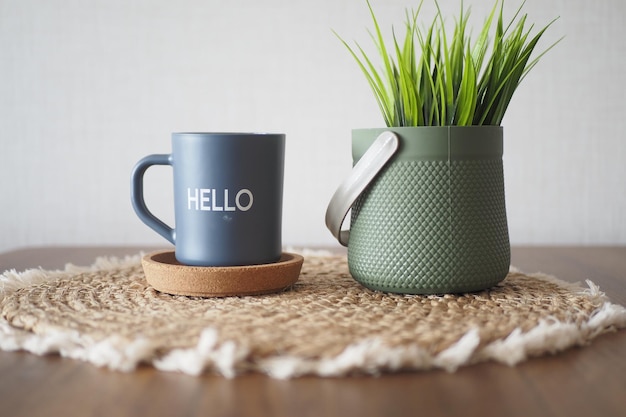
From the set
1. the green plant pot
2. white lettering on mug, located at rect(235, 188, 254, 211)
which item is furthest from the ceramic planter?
white lettering on mug, located at rect(235, 188, 254, 211)

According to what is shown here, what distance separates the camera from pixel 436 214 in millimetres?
522

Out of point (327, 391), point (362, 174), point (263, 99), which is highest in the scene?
point (263, 99)

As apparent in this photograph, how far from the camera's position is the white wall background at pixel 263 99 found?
1.09 metres

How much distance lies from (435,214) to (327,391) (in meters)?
0.22

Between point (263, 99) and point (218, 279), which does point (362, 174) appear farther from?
point (263, 99)

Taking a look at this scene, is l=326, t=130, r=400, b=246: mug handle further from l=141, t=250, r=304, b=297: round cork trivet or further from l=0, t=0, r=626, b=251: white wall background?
l=0, t=0, r=626, b=251: white wall background

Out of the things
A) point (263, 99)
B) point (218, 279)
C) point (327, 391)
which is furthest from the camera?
point (263, 99)

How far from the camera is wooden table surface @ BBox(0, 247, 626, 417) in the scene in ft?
1.05

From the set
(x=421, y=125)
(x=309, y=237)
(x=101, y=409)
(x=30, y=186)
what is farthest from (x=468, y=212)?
(x=30, y=186)

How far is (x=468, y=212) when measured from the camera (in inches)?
20.7

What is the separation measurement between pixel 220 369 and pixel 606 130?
93 centimetres

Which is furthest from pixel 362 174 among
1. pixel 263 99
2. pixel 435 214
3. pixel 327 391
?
pixel 263 99

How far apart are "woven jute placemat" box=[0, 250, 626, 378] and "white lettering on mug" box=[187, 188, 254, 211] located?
72 mm

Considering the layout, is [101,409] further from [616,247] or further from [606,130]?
[606,130]
